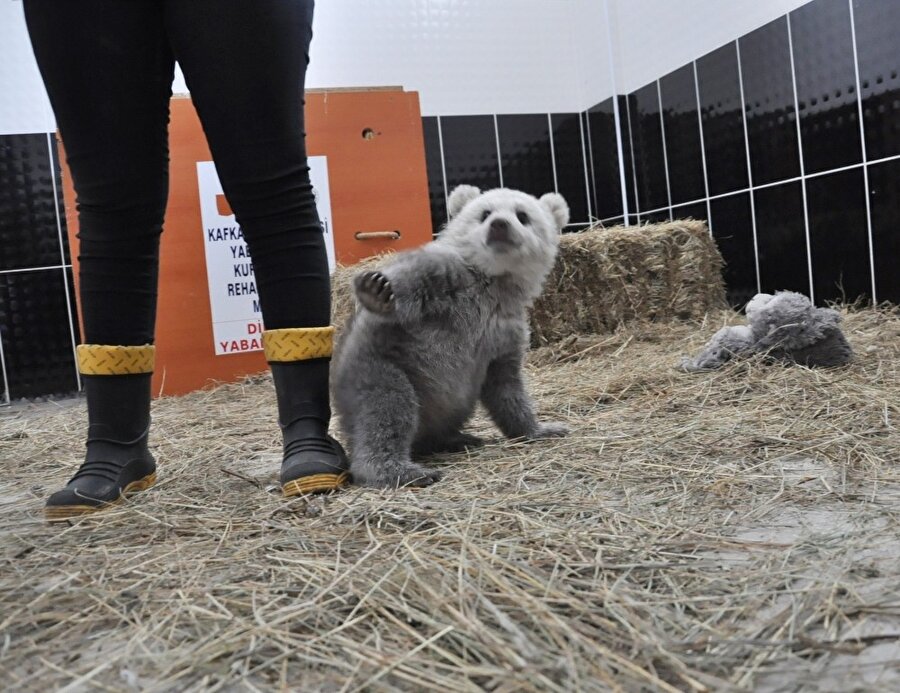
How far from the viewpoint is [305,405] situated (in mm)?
1472

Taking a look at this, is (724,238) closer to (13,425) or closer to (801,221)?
(801,221)

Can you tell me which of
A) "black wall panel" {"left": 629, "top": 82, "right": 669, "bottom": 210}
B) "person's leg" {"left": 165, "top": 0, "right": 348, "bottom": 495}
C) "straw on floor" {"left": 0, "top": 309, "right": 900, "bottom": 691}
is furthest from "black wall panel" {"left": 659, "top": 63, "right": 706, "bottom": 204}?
"person's leg" {"left": 165, "top": 0, "right": 348, "bottom": 495}

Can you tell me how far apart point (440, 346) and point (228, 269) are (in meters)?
2.27

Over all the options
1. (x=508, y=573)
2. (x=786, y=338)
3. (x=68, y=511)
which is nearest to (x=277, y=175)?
(x=68, y=511)

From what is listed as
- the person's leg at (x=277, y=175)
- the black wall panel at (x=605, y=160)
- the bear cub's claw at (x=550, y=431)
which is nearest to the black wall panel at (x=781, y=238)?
the black wall panel at (x=605, y=160)

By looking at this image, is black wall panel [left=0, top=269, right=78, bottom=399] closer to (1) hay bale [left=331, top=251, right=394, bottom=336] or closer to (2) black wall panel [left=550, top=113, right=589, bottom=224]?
(1) hay bale [left=331, top=251, right=394, bottom=336]

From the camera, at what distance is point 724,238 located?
422 centimetres

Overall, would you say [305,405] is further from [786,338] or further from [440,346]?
[786,338]

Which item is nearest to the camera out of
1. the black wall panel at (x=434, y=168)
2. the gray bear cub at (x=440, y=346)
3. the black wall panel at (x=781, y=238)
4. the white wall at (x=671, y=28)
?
the gray bear cub at (x=440, y=346)

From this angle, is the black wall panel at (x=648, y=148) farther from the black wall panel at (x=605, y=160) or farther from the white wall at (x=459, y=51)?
the white wall at (x=459, y=51)

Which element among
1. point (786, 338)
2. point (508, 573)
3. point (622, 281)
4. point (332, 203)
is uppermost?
point (332, 203)

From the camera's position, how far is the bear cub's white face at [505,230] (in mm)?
1802

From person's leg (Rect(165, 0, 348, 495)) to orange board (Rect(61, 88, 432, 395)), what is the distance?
2275mm

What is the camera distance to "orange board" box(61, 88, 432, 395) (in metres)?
3.54
